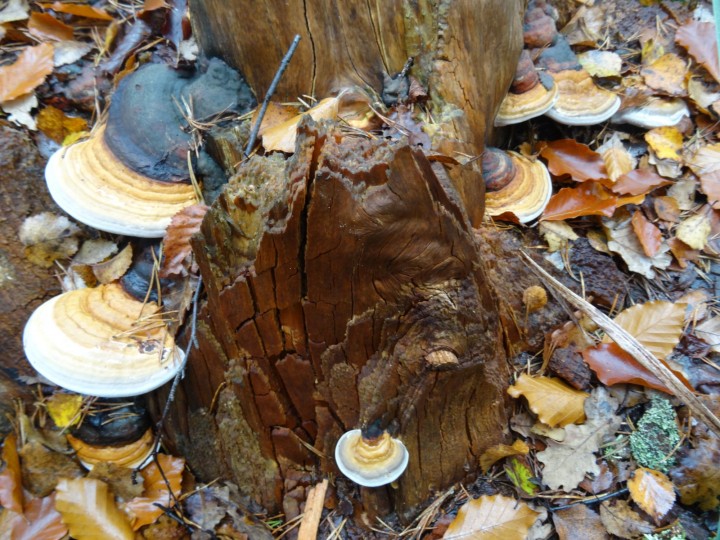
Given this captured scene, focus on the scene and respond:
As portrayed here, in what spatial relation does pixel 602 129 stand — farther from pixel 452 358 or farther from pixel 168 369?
pixel 168 369

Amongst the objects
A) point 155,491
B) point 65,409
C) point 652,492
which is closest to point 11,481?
point 65,409

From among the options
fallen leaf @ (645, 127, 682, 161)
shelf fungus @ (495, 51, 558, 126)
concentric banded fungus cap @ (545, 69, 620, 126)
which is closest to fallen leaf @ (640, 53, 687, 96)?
fallen leaf @ (645, 127, 682, 161)

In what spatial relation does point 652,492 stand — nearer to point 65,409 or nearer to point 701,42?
point 65,409

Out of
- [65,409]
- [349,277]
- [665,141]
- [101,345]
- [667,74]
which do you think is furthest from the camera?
[667,74]

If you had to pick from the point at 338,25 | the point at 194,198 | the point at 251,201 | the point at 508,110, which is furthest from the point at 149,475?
the point at 508,110

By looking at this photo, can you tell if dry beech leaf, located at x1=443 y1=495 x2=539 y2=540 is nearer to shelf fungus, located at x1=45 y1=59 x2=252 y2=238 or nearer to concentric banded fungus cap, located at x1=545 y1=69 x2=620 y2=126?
shelf fungus, located at x1=45 y1=59 x2=252 y2=238

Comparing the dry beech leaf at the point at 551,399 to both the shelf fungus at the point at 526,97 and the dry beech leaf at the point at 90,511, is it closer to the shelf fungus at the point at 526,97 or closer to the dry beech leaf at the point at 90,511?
the shelf fungus at the point at 526,97

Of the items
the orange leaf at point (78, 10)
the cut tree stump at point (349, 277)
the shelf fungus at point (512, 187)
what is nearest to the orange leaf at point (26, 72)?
the orange leaf at point (78, 10)

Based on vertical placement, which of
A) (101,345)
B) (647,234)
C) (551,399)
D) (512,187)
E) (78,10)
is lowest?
(551,399)
